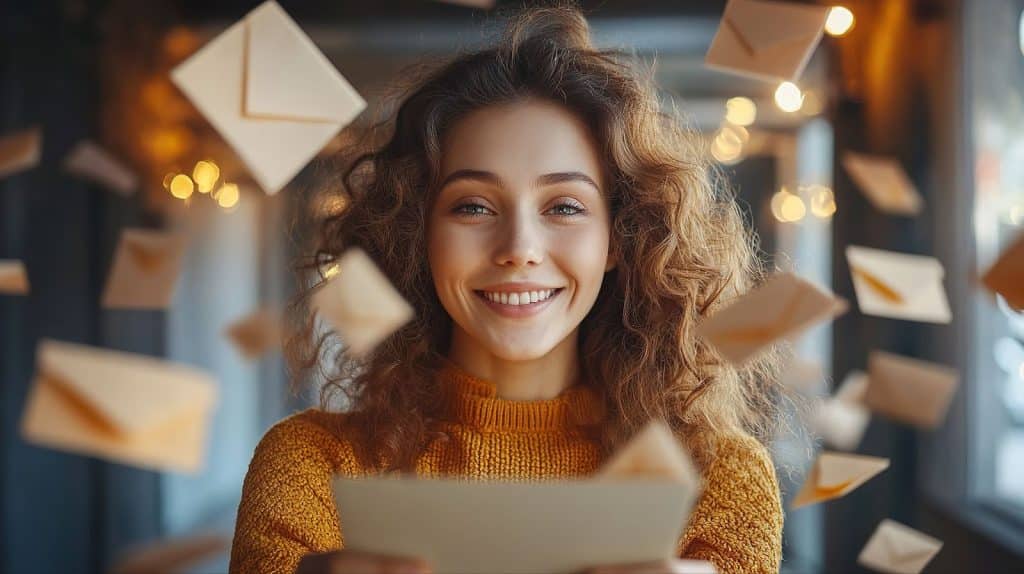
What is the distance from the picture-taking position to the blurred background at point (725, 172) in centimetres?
293

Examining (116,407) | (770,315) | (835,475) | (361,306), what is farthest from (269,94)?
(835,475)

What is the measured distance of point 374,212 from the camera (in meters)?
1.44

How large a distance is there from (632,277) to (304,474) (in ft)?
1.76

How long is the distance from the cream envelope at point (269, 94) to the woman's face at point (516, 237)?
0.96 ft

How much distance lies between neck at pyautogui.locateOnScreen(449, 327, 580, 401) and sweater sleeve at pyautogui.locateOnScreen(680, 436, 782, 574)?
240mm

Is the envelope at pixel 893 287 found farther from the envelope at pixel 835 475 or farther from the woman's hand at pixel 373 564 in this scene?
the woman's hand at pixel 373 564

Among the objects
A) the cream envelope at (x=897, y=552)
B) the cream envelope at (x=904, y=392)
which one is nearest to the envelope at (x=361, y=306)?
the cream envelope at (x=897, y=552)

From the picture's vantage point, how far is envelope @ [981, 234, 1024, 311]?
95 cm

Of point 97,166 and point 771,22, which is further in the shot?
point 97,166

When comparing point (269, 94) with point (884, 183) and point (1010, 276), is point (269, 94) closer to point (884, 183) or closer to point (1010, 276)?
point (1010, 276)

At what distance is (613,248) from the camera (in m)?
1.41

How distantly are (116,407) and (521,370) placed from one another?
0.67 metres

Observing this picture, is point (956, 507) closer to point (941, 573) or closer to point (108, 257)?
point (941, 573)

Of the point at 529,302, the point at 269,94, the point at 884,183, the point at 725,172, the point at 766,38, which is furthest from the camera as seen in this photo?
the point at 884,183
